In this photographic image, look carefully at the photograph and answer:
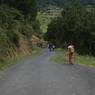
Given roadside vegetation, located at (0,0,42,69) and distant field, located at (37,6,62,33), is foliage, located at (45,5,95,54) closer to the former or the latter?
roadside vegetation, located at (0,0,42,69)

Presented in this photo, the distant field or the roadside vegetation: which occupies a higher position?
the roadside vegetation

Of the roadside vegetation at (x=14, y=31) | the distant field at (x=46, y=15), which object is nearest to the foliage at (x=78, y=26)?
the roadside vegetation at (x=14, y=31)

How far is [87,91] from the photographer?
14516 mm

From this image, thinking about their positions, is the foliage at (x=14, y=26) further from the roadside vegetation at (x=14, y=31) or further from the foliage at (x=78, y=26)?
the foliage at (x=78, y=26)

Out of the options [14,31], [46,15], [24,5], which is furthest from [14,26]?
[46,15]

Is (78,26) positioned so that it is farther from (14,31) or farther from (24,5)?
(14,31)

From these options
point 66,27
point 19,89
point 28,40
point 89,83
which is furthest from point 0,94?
point 66,27

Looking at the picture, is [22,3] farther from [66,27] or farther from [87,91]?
[87,91]

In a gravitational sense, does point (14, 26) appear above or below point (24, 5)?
below

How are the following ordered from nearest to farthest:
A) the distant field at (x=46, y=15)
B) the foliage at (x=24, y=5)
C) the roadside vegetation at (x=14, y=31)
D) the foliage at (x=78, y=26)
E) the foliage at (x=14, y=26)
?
1. the roadside vegetation at (x=14, y=31)
2. the foliage at (x=14, y=26)
3. the foliage at (x=24, y=5)
4. the foliage at (x=78, y=26)
5. the distant field at (x=46, y=15)

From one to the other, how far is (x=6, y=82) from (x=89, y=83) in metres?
3.58

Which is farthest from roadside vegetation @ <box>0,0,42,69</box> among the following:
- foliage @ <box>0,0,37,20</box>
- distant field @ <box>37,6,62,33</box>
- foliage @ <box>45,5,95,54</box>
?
distant field @ <box>37,6,62,33</box>

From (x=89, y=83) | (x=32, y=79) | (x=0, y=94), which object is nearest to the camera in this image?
(x=0, y=94)

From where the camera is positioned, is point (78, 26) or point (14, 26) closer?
point (14, 26)
